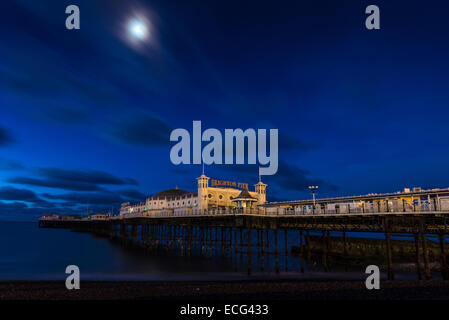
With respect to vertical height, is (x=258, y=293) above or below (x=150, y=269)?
above

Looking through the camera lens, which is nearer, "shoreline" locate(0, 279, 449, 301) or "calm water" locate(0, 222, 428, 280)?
"shoreline" locate(0, 279, 449, 301)

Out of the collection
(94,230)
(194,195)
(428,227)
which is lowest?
(94,230)

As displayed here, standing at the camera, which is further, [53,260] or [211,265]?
[53,260]

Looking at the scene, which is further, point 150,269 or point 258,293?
point 150,269

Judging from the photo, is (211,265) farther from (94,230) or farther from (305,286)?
(94,230)

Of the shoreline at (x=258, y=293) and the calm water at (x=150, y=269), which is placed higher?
the shoreline at (x=258, y=293)

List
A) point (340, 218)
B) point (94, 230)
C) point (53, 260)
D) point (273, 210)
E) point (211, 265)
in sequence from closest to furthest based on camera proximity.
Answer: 1. point (340, 218)
2. point (273, 210)
3. point (211, 265)
4. point (53, 260)
5. point (94, 230)

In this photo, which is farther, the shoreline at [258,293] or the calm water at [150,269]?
the calm water at [150,269]

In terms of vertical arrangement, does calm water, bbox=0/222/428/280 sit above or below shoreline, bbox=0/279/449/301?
below

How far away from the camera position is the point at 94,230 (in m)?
137
